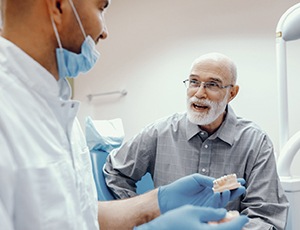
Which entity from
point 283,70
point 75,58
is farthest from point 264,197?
point 75,58

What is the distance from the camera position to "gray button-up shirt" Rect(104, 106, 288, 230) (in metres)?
1.42

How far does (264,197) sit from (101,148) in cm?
86

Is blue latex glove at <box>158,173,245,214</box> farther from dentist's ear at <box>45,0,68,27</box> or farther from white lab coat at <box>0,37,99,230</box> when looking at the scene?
dentist's ear at <box>45,0,68,27</box>

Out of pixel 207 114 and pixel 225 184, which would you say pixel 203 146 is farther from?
pixel 225 184

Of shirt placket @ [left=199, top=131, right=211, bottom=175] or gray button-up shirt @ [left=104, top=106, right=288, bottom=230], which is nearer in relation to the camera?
gray button-up shirt @ [left=104, top=106, right=288, bottom=230]

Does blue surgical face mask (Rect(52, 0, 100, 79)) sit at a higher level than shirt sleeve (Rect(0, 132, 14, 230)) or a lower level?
higher

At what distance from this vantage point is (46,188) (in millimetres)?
678

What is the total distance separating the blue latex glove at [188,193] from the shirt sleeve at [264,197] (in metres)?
0.29

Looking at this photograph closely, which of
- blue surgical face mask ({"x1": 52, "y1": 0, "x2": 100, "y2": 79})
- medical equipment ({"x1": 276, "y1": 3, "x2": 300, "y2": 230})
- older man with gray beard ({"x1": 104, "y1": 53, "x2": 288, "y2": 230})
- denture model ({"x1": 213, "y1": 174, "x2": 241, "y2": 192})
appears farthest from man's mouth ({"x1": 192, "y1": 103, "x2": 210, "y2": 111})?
blue surgical face mask ({"x1": 52, "y1": 0, "x2": 100, "y2": 79})

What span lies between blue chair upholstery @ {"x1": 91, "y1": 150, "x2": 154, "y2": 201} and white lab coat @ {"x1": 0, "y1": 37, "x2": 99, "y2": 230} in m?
0.81

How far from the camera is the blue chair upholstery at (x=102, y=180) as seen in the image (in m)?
1.63

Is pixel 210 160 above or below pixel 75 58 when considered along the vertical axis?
below

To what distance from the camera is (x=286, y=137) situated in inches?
69.3

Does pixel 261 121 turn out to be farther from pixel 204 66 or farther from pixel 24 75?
pixel 24 75
